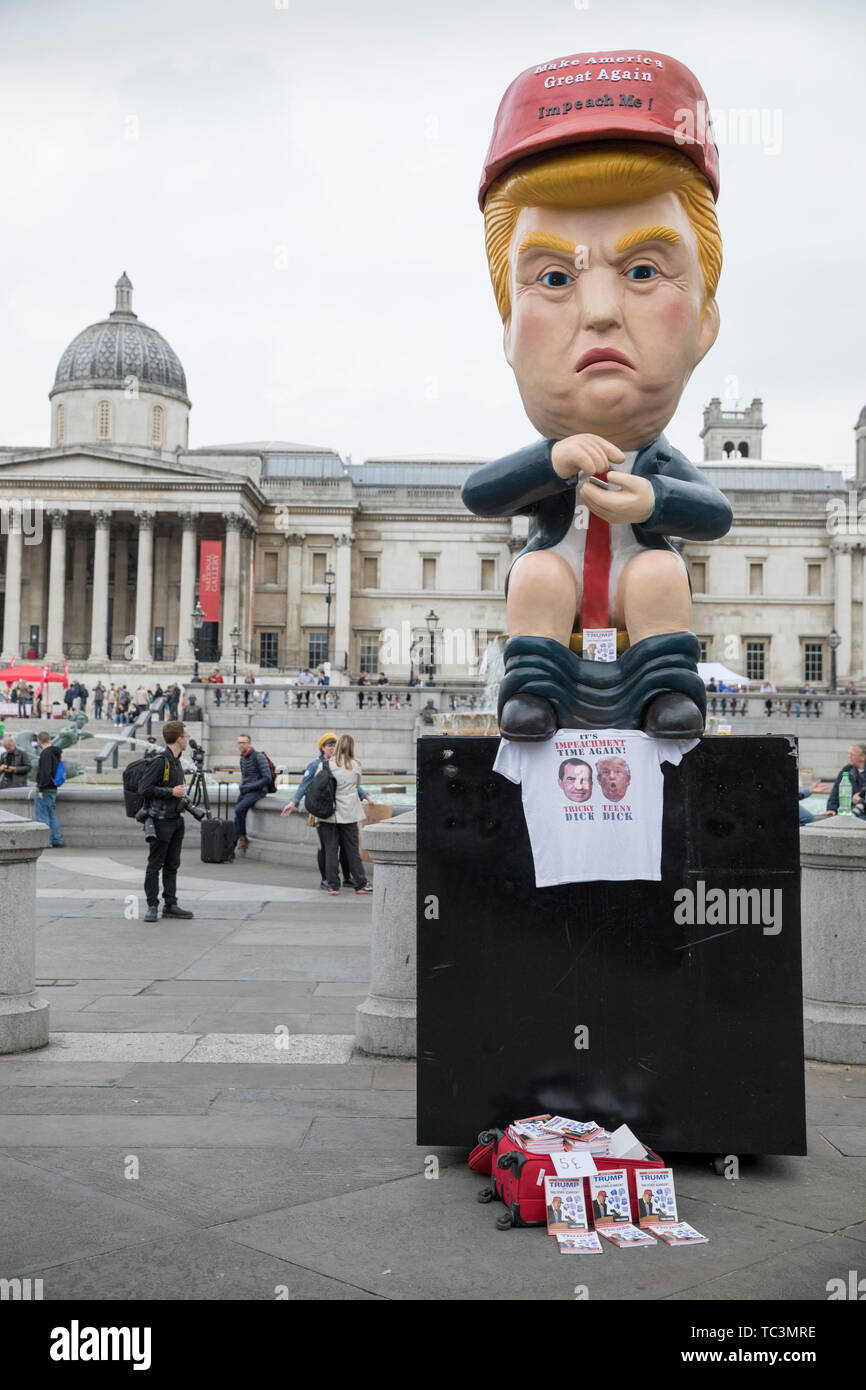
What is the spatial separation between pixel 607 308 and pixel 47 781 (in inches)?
544

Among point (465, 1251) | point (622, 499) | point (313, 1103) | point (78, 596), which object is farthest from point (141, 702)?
point (465, 1251)

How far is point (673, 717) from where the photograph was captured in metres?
5.00

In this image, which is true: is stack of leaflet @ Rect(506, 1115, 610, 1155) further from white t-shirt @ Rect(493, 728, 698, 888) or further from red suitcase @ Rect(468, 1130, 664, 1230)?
white t-shirt @ Rect(493, 728, 698, 888)

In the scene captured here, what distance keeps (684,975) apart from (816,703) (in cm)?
4006

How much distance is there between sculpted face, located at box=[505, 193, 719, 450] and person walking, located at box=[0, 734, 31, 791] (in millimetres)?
14838

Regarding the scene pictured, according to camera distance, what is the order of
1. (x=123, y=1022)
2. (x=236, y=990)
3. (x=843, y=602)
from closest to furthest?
(x=123, y=1022) < (x=236, y=990) < (x=843, y=602)

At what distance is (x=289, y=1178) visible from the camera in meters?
4.93

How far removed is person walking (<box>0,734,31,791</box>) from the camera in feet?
61.0

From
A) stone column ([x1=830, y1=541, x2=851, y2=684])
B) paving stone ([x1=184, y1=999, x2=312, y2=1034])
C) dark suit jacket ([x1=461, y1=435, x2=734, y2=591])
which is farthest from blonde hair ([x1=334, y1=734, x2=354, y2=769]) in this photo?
stone column ([x1=830, y1=541, x2=851, y2=684])

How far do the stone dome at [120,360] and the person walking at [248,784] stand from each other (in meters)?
61.3

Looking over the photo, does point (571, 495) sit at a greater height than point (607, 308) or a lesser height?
lesser

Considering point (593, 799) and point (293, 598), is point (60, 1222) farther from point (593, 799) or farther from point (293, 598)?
point (293, 598)

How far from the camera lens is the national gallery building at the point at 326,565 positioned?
71.1 metres
